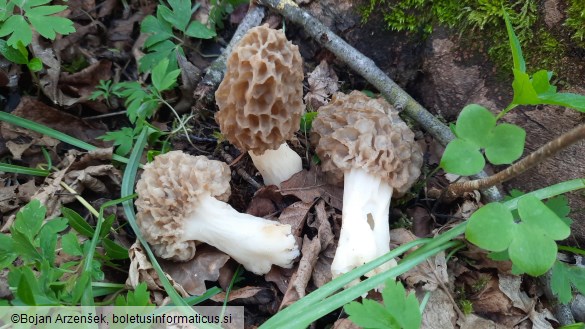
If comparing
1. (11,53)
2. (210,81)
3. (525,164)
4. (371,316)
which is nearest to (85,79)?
(11,53)

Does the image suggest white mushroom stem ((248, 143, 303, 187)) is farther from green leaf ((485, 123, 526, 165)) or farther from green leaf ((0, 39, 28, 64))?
green leaf ((0, 39, 28, 64))

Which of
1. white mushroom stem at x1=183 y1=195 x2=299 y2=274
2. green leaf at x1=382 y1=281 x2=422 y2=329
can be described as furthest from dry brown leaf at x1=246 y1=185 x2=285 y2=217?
green leaf at x1=382 y1=281 x2=422 y2=329

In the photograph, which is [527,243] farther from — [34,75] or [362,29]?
[34,75]

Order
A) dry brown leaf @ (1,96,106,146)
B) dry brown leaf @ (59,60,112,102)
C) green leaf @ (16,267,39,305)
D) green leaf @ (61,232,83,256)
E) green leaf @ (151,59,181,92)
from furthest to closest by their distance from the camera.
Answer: dry brown leaf @ (59,60,112,102), dry brown leaf @ (1,96,106,146), green leaf @ (151,59,181,92), green leaf @ (61,232,83,256), green leaf @ (16,267,39,305)

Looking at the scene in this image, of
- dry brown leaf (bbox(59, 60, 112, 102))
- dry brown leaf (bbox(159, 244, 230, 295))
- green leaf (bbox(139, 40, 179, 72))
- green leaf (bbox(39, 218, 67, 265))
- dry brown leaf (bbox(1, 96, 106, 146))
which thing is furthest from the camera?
dry brown leaf (bbox(59, 60, 112, 102))

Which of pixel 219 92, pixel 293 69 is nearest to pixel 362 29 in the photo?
pixel 293 69

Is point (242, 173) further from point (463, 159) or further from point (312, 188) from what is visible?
point (463, 159)

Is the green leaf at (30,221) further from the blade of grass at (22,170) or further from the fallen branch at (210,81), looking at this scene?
the fallen branch at (210,81)
